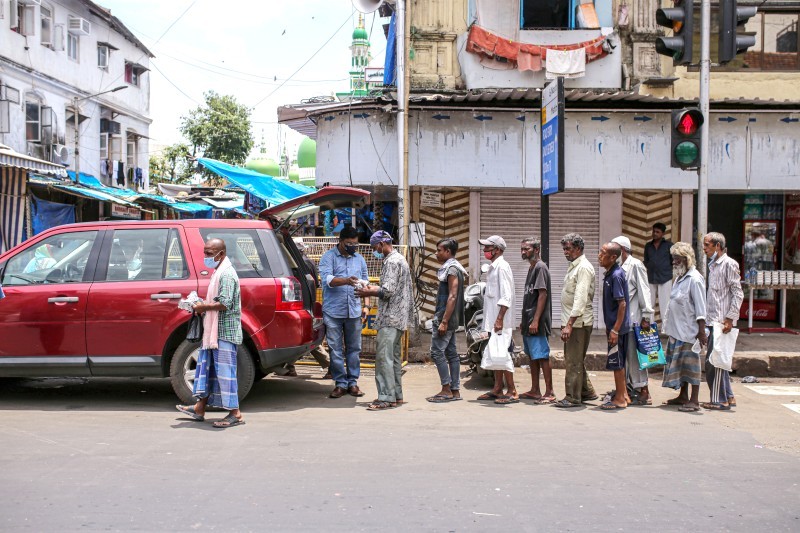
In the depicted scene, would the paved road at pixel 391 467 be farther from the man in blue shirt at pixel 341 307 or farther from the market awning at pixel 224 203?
the market awning at pixel 224 203

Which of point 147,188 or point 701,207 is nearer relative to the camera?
point 701,207

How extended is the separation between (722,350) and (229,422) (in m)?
4.97

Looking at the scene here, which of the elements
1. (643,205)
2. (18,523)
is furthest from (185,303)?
(643,205)

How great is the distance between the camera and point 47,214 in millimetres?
16453

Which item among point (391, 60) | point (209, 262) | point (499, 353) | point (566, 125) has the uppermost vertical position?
point (391, 60)

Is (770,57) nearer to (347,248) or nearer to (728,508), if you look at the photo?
(347,248)

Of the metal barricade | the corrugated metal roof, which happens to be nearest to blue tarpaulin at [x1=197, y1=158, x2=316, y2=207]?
the corrugated metal roof

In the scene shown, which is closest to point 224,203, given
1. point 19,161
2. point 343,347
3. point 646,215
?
point 19,161

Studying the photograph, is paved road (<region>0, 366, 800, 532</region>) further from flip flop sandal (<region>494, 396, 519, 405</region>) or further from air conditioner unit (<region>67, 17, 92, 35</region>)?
air conditioner unit (<region>67, 17, 92, 35</region>)

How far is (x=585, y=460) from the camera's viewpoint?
18.8ft

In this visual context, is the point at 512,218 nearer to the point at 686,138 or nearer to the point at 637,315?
the point at 686,138

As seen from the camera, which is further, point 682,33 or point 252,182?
point 252,182

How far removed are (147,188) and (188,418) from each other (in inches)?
1095

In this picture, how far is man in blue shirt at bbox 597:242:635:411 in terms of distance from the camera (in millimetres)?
7660
